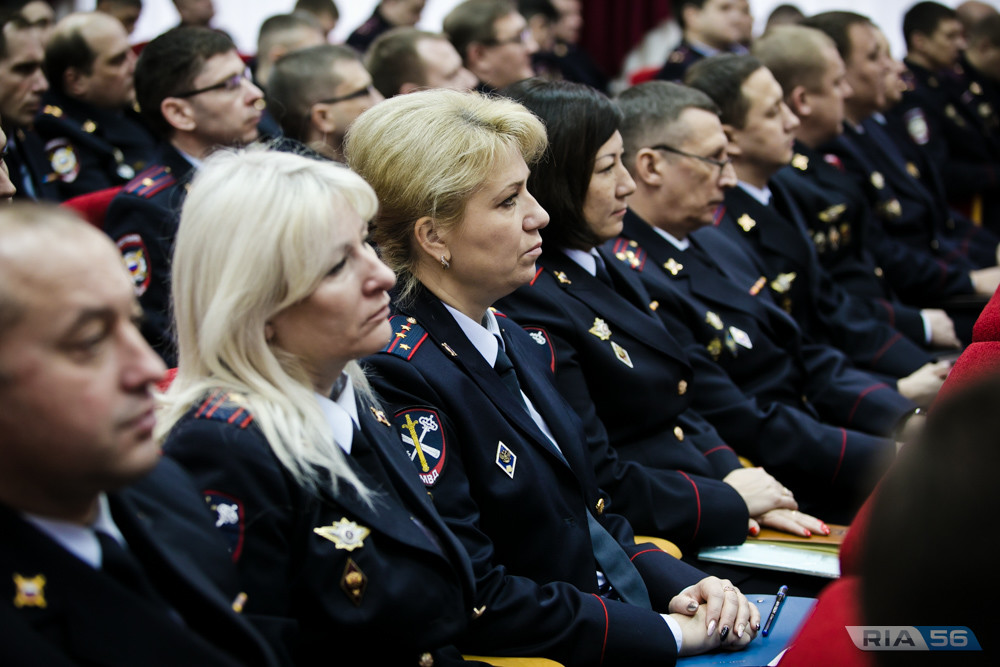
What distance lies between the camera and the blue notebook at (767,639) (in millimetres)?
1739

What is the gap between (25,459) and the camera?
3.35 feet

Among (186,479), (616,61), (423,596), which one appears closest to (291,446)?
(186,479)

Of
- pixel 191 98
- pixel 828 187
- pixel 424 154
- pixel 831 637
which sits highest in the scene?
pixel 831 637

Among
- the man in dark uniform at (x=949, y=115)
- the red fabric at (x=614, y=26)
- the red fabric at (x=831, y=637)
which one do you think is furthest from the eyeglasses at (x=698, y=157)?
the red fabric at (x=614, y=26)

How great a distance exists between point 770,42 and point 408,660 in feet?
10.5

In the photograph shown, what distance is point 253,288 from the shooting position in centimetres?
137

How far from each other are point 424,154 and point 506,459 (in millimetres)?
566

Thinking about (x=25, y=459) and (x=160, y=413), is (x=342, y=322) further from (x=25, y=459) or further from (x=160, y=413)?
(x=25, y=459)

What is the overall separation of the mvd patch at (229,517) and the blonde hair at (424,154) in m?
0.66

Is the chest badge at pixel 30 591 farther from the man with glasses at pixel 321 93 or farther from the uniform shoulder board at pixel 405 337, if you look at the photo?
the man with glasses at pixel 321 93

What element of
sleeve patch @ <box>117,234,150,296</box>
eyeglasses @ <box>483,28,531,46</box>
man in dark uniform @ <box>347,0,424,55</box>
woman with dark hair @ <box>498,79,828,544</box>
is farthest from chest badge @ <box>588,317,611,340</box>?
man in dark uniform @ <box>347,0,424,55</box>

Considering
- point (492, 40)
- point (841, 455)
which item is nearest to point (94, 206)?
point (841, 455)

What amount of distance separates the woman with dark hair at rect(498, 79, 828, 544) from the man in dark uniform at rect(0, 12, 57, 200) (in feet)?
7.08

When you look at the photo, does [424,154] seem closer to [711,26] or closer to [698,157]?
[698,157]
